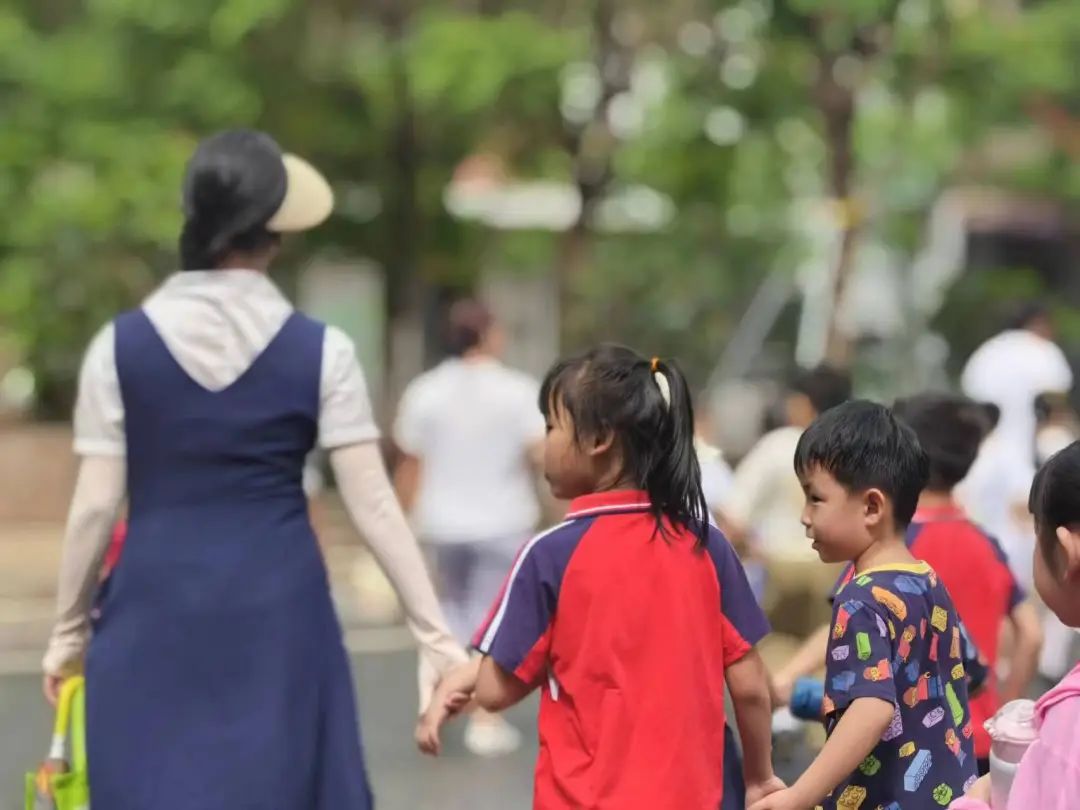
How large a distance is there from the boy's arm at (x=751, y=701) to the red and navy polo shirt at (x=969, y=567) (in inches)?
A: 46.0

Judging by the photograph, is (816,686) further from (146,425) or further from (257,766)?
(146,425)

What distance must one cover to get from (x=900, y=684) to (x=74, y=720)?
1.65m

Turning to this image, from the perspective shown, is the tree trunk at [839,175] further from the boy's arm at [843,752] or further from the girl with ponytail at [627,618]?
the boy's arm at [843,752]

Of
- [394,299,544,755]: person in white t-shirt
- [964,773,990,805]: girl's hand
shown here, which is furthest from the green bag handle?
[394,299,544,755]: person in white t-shirt

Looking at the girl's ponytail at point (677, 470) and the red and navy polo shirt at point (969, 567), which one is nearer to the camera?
the girl's ponytail at point (677, 470)

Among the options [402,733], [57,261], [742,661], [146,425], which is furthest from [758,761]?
[57,261]

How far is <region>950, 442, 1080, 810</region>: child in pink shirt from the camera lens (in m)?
2.61

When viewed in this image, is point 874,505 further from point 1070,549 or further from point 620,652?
point 1070,549

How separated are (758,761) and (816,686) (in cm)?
39

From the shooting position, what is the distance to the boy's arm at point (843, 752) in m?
3.28

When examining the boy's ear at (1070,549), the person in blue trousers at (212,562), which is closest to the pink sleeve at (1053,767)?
the boy's ear at (1070,549)

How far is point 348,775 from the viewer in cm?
392

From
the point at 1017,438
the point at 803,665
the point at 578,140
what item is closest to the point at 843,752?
the point at 803,665

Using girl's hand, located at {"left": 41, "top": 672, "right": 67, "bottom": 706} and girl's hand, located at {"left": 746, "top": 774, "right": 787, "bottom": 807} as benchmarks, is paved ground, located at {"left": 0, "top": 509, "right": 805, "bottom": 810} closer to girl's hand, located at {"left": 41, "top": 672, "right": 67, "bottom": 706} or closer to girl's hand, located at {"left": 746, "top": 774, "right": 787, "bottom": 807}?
girl's hand, located at {"left": 746, "top": 774, "right": 787, "bottom": 807}
